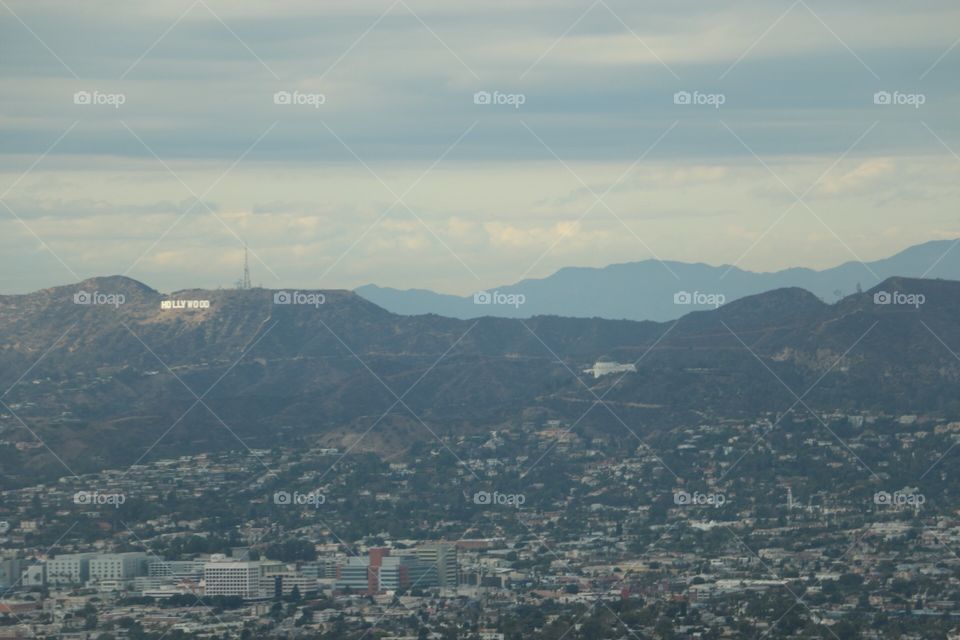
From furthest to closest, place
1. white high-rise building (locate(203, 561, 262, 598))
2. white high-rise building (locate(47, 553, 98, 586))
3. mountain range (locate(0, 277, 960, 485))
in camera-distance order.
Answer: mountain range (locate(0, 277, 960, 485))
white high-rise building (locate(47, 553, 98, 586))
white high-rise building (locate(203, 561, 262, 598))

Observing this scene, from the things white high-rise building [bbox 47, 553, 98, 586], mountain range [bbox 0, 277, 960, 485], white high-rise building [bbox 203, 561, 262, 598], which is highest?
mountain range [bbox 0, 277, 960, 485]

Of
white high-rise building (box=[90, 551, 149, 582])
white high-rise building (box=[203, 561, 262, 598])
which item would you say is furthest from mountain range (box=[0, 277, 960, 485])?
white high-rise building (box=[203, 561, 262, 598])

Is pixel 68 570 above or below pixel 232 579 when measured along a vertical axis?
above

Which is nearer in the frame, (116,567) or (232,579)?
(232,579)

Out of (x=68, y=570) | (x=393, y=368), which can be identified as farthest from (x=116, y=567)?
(x=393, y=368)

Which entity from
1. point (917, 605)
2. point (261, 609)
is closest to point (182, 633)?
point (261, 609)

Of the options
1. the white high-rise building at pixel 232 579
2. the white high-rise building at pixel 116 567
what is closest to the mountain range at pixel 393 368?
the white high-rise building at pixel 116 567

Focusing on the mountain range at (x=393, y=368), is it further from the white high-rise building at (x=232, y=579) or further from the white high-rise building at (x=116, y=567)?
the white high-rise building at (x=232, y=579)

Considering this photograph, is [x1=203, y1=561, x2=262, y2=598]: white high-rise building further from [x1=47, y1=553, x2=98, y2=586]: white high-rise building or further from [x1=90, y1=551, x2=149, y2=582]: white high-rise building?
[x1=47, y1=553, x2=98, y2=586]: white high-rise building

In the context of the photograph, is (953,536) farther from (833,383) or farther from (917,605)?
(833,383)

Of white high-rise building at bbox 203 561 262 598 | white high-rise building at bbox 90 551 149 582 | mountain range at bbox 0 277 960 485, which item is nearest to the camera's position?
white high-rise building at bbox 203 561 262 598

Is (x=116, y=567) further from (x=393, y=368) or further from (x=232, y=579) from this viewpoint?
(x=393, y=368)
